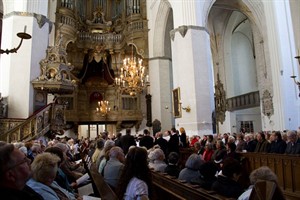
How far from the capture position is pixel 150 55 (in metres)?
15.8

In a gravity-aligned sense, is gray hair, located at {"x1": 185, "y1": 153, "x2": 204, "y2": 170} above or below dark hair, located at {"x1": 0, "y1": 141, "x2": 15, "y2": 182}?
below

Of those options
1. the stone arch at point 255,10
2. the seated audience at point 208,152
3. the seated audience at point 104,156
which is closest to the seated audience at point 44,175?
the seated audience at point 104,156

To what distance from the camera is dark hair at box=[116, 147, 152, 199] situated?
2.31m

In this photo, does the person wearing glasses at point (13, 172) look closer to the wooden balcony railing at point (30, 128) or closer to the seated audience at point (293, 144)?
the seated audience at point (293, 144)

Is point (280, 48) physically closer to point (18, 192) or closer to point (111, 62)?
point (111, 62)

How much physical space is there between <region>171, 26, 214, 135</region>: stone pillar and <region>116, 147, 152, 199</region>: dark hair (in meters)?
8.68

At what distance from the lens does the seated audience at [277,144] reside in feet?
20.3

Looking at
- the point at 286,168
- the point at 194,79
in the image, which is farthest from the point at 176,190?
the point at 194,79

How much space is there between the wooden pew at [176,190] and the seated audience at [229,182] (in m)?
0.17

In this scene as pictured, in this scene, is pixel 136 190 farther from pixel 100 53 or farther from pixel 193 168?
pixel 100 53

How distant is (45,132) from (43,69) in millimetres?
2445

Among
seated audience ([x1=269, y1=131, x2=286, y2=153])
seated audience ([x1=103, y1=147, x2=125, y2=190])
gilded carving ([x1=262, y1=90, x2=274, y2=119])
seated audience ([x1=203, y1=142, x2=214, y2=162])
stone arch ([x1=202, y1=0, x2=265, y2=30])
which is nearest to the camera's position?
seated audience ([x1=103, y1=147, x2=125, y2=190])

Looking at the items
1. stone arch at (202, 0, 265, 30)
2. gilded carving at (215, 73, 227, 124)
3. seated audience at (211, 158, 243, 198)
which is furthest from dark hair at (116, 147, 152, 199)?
gilded carving at (215, 73, 227, 124)

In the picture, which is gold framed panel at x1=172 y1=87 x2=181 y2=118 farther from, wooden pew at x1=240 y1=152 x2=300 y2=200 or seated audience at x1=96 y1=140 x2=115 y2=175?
seated audience at x1=96 y1=140 x2=115 y2=175
